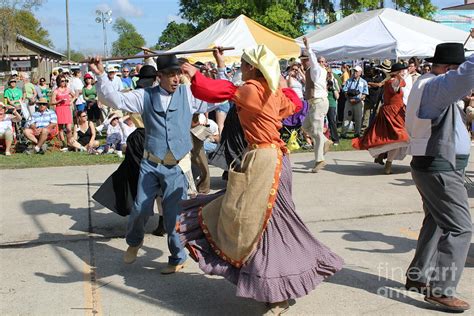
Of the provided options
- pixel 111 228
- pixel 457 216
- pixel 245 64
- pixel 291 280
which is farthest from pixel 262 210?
pixel 111 228

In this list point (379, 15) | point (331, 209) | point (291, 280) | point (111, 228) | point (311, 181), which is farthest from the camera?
point (379, 15)

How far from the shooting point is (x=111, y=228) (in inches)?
238

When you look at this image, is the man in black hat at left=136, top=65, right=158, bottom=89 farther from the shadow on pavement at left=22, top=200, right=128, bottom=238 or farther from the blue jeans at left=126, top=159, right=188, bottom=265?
the shadow on pavement at left=22, top=200, right=128, bottom=238

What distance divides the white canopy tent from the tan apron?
11.3 m

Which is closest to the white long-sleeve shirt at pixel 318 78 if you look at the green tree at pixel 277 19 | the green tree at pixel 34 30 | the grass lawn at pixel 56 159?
the grass lawn at pixel 56 159

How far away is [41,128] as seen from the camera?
12.2 meters

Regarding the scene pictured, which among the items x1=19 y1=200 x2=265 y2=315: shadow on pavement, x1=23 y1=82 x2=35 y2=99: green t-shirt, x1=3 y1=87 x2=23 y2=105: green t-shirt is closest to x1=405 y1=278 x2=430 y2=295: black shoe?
x1=19 y1=200 x2=265 y2=315: shadow on pavement

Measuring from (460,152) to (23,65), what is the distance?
4968 cm

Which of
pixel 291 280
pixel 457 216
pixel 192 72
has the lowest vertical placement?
pixel 291 280

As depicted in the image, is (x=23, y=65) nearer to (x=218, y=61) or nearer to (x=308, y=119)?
(x=308, y=119)

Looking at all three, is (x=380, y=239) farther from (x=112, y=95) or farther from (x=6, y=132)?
(x=6, y=132)

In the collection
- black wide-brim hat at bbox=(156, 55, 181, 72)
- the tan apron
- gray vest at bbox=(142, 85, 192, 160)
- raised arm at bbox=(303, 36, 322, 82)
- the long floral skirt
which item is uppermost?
raised arm at bbox=(303, 36, 322, 82)

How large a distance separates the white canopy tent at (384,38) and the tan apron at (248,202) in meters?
11.3

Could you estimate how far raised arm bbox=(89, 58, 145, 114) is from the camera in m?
4.17
